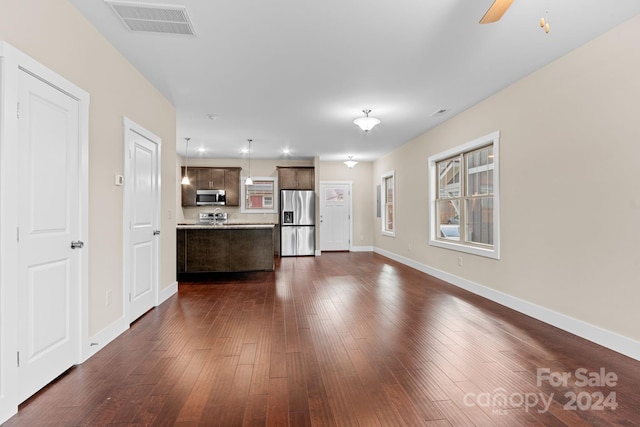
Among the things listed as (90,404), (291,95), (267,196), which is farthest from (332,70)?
(267,196)

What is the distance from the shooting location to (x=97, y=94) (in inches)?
110

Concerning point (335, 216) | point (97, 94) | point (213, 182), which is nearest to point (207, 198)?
point (213, 182)

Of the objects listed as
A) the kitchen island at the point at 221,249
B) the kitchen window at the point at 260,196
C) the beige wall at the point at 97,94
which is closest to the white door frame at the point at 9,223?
the beige wall at the point at 97,94

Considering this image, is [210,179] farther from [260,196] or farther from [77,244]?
[77,244]

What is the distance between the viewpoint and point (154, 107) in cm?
403

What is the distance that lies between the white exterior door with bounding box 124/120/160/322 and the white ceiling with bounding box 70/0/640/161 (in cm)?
79

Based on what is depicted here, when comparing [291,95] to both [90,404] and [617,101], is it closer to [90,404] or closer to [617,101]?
[617,101]

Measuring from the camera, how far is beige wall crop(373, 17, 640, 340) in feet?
8.82

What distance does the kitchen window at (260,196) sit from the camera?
9094 mm

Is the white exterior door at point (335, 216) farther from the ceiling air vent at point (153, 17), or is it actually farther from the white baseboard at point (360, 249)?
the ceiling air vent at point (153, 17)

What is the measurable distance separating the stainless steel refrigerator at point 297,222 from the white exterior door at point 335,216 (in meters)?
0.87

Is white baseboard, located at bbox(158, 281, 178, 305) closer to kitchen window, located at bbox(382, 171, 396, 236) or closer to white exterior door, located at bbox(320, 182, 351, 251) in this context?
kitchen window, located at bbox(382, 171, 396, 236)

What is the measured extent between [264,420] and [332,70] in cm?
322

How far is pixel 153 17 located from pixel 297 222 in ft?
21.2
